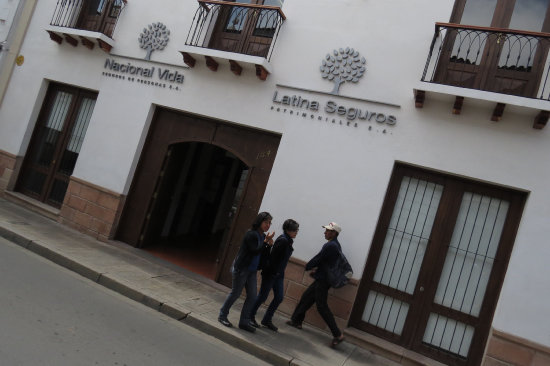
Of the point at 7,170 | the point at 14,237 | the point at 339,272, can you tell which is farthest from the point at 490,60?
the point at 7,170

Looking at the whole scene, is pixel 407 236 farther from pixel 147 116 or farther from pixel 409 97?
pixel 147 116

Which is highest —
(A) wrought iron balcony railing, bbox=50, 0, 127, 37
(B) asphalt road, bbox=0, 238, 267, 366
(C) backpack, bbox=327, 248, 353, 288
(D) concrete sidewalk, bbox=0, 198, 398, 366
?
(A) wrought iron balcony railing, bbox=50, 0, 127, 37

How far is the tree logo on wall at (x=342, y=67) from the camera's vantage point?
23.0 feet

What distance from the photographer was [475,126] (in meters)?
6.28

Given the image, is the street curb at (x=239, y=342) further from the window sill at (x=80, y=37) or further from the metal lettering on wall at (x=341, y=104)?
the window sill at (x=80, y=37)

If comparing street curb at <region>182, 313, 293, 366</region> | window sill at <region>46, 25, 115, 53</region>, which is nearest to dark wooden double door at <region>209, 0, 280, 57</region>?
window sill at <region>46, 25, 115, 53</region>

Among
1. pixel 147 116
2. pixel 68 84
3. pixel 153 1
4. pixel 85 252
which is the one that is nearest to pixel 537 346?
pixel 85 252

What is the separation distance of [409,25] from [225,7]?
3726 millimetres

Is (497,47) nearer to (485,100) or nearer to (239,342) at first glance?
(485,100)

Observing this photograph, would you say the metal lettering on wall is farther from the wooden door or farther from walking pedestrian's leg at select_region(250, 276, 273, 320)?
the wooden door

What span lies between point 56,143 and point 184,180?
3095 millimetres

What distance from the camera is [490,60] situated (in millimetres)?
6434

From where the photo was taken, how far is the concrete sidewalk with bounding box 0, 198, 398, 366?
5.40 meters

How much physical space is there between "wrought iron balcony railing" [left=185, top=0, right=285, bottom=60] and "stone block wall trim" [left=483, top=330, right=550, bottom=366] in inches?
232
